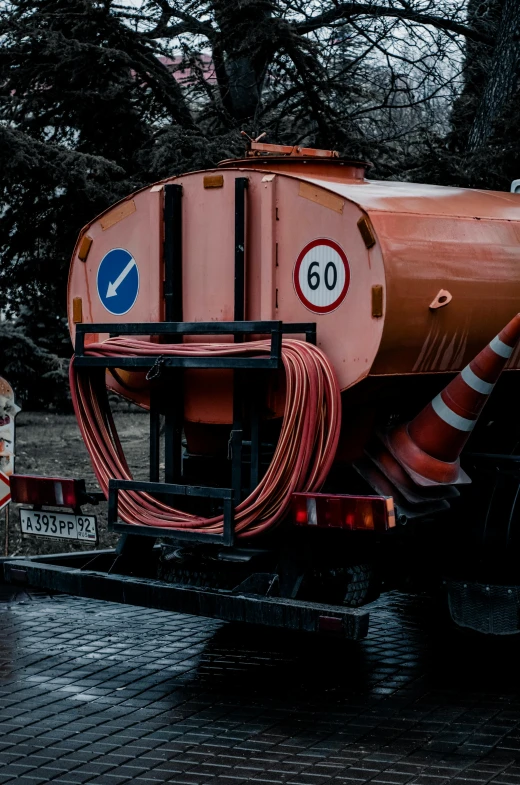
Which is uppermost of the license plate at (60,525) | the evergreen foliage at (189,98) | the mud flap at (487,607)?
the evergreen foliage at (189,98)

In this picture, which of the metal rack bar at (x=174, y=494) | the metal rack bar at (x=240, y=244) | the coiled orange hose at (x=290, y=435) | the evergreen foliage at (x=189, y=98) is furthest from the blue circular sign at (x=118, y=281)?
the evergreen foliage at (x=189, y=98)

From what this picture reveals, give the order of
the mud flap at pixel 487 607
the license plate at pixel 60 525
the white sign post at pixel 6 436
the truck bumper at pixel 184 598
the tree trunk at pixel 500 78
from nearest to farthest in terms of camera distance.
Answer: the truck bumper at pixel 184 598 → the mud flap at pixel 487 607 → the license plate at pixel 60 525 → the white sign post at pixel 6 436 → the tree trunk at pixel 500 78

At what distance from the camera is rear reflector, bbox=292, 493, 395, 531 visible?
5.25 metres

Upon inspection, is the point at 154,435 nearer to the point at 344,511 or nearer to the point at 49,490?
the point at 49,490

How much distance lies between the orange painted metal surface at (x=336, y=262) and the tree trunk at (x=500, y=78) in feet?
20.7

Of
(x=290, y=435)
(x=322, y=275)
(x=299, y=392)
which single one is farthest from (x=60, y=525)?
(x=322, y=275)

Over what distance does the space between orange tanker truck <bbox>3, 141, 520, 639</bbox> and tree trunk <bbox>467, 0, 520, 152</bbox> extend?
6237mm

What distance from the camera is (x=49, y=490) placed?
654cm

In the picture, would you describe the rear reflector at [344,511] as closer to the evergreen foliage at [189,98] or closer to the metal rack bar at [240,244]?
the metal rack bar at [240,244]

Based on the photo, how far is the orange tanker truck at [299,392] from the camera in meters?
5.44

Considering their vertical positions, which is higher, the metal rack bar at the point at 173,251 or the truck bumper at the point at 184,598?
the metal rack bar at the point at 173,251

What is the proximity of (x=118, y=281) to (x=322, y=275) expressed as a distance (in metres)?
1.33

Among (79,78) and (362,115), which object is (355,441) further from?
(362,115)

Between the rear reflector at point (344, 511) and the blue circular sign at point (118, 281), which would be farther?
the blue circular sign at point (118, 281)
